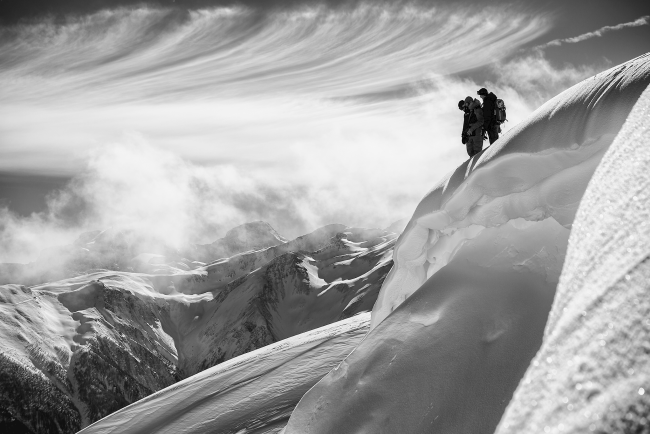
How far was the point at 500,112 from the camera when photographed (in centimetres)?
1076

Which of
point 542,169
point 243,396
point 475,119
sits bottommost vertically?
point 243,396

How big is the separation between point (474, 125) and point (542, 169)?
5.80m

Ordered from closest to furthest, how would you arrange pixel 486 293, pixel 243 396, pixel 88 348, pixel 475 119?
pixel 486 293 → pixel 243 396 → pixel 475 119 → pixel 88 348

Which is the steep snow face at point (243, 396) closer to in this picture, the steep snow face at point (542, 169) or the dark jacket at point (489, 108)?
the steep snow face at point (542, 169)

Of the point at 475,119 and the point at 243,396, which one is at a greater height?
the point at 475,119

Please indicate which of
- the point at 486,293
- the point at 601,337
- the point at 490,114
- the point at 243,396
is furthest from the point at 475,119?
the point at 601,337

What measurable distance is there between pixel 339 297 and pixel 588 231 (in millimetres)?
196826

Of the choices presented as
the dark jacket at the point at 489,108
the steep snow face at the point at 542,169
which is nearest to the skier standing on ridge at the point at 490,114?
the dark jacket at the point at 489,108

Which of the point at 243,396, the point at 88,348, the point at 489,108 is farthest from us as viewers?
the point at 88,348

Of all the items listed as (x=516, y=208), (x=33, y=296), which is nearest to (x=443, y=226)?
(x=516, y=208)

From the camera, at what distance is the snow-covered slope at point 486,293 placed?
4445 mm

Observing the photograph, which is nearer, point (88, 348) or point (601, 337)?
point (601, 337)

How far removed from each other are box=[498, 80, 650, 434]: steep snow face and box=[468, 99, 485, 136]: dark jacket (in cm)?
992

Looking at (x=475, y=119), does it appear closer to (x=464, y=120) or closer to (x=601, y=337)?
(x=464, y=120)
